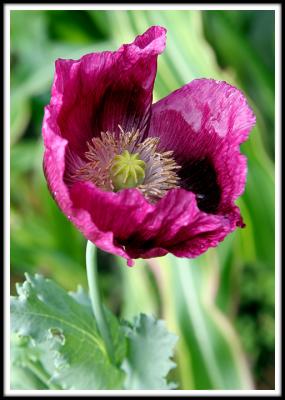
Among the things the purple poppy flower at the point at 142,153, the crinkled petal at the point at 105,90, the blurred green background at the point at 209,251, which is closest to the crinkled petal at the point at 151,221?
the purple poppy flower at the point at 142,153

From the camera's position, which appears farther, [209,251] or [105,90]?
[209,251]

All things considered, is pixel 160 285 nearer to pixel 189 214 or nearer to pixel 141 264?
pixel 141 264

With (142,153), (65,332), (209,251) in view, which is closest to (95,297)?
(65,332)

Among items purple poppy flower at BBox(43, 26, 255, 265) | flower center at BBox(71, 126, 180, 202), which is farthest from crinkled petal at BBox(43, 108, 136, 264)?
flower center at BBox(71, 126, 180, 202)

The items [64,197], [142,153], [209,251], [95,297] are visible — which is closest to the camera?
[64,197]

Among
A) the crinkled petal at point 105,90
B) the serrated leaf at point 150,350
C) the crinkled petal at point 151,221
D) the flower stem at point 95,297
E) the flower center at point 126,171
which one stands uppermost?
the crinkled petal at point 105,90

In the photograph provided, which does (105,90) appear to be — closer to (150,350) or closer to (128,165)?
(128,165)

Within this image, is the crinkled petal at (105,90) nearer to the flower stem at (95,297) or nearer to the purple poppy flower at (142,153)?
the purple poppy flower at (142,153)
